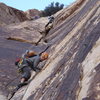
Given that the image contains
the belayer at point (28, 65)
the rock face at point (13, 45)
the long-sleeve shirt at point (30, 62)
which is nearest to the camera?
the belayer at point (28, 65)

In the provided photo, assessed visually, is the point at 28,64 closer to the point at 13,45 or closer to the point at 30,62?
the point at 30,62

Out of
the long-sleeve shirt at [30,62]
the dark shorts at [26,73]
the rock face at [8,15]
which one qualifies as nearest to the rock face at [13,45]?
the dark shorts at [26,73]

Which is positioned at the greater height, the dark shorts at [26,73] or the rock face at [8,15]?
the rock face at [8,15]

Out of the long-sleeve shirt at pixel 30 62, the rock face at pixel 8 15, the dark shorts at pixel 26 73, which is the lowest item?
the dark shorts at pixel 26 73

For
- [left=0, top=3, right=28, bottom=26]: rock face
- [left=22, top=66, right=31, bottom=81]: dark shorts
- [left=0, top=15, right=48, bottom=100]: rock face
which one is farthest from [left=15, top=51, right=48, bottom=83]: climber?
[left=0, top=3, right=28, bottom=26]: rock face

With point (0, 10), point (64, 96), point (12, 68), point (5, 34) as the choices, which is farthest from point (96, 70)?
point (0, 10)

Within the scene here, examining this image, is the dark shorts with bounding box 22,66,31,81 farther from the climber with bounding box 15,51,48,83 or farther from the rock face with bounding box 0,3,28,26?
the rock face with bounding box 0,3,28,26

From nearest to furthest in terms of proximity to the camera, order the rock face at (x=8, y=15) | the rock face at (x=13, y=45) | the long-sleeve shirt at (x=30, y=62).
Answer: the long-sleeve shirt at (x=30, y=62) → the rock face at (x=13, y=45) → the rock face at (x=8, y=15)

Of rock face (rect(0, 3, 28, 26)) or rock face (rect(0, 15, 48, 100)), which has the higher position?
rock face (rect(0, 3, 28, 26))

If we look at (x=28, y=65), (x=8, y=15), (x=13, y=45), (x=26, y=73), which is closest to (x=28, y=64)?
(x=28, y=65)

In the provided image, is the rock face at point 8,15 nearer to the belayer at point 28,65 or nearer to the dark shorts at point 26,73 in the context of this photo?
the belayer at point 28,65

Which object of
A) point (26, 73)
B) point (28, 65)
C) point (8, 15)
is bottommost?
point (26, 73)

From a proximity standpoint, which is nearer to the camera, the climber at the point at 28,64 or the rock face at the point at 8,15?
the climber at the point at 28,64

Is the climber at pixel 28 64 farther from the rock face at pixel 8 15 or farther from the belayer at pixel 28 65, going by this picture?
the rock face at pixel 8 15
